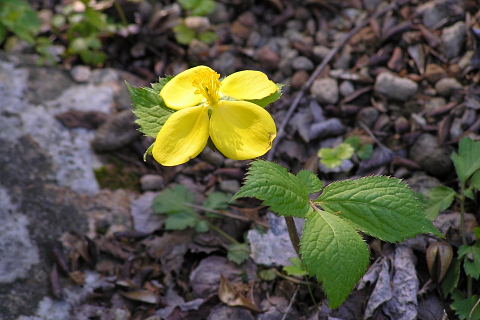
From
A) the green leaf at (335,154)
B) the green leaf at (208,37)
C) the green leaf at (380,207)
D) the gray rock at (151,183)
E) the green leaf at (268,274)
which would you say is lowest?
the gray rock at (151,183)

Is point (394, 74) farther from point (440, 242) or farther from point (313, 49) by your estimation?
point (440, 242)

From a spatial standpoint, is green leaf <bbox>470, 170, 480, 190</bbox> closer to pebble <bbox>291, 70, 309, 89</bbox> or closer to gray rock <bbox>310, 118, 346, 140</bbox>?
gray rock <bbox>310, 118, 346, 140</bbox>

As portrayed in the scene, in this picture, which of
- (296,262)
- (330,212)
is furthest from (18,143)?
(330,212)

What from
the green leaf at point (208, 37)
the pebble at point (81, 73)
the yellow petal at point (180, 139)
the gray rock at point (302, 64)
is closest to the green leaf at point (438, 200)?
the yellow petal at point (180, 139)

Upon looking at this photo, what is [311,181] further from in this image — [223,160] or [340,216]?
[223,160]

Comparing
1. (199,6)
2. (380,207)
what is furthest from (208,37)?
(380,207)

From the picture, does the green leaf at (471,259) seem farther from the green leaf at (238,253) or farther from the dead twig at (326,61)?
the dead twig at (326,61)
